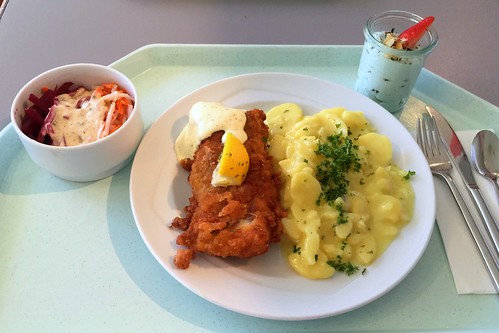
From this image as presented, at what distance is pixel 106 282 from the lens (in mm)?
1628

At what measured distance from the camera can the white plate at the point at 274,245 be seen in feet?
4.88

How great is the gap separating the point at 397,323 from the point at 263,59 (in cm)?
154

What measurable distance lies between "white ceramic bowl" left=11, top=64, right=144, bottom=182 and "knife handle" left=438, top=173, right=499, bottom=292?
1.38m

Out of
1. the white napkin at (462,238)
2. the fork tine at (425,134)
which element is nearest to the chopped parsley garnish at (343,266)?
the white napkin at (462,238)

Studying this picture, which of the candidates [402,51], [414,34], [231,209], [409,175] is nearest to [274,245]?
[231,209]

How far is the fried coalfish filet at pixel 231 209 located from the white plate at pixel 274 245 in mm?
66

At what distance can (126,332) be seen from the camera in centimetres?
150

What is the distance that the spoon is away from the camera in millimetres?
1922

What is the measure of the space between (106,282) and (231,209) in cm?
53

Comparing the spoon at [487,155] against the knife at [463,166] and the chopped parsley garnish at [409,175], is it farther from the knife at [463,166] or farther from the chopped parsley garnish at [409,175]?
the chopped parsley garnish at [409,175]

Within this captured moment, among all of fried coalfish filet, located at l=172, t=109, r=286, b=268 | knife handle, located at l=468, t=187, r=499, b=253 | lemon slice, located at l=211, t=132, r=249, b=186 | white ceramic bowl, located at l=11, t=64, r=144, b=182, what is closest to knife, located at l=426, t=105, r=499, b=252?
knife handle, located at l=468, t=187, r=499, b=253

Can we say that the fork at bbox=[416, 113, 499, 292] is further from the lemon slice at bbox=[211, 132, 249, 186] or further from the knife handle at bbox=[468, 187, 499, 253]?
the lemon slice at bbox=[211, 132, 249, 186]

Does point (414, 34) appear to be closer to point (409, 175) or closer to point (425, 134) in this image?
point (425, 134)

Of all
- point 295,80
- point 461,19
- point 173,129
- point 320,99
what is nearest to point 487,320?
point 320,99
